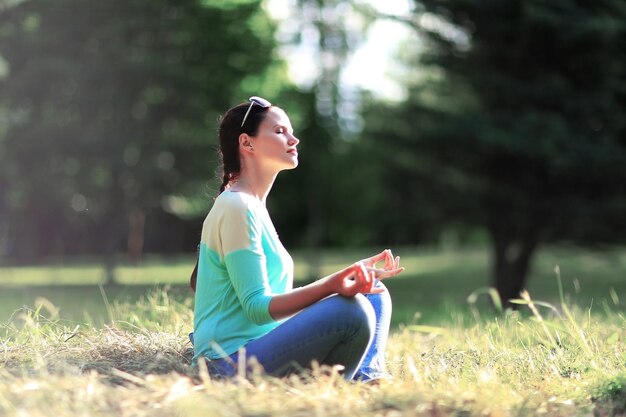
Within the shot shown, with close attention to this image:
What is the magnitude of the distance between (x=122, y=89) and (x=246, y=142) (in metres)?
13.6

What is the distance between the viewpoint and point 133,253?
83.0 feet

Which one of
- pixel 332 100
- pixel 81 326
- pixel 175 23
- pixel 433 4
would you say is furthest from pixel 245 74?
pixel 81 326

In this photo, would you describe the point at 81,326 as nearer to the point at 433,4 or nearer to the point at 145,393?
A: the point at 145,393

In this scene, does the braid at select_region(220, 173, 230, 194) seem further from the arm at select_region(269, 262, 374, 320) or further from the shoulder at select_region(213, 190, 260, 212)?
the arm at select_region(269, 262, 374, 320)

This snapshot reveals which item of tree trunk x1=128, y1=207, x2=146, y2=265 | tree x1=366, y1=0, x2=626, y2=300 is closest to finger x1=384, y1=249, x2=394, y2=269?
tree x1=366, y1=0, x2=626, y2=300

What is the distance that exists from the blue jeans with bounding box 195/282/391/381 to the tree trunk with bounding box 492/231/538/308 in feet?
29.2

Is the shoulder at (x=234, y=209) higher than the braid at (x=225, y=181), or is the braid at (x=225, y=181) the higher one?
the braid at (x=225, y=181)

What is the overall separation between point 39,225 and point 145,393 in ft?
77.8

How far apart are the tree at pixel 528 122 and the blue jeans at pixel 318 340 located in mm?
7694

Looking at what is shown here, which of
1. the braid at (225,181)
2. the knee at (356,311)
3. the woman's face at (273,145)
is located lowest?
the knee at (356,311)

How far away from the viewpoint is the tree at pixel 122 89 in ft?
53.6

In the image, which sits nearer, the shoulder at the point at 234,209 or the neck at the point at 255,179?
the shoulder at the point at 234,209

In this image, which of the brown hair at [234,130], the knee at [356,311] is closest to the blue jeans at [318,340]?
the knee at [356,311]

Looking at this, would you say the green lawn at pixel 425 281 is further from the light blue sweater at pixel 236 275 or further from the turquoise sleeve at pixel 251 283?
the turquoise sleeve at pixel 251 283
